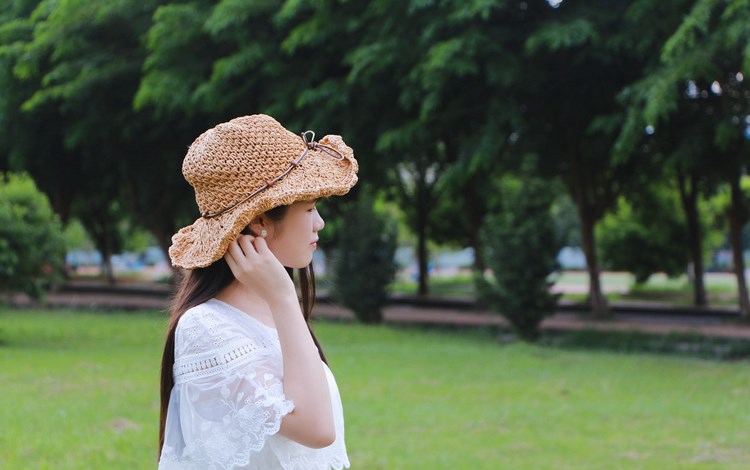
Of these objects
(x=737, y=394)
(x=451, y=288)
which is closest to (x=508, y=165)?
(x=737, y=394)

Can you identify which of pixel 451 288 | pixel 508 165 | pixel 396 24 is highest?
pixel 396 24

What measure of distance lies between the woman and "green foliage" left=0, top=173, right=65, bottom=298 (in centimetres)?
1196

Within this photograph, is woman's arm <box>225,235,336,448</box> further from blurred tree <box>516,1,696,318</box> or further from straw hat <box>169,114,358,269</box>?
blurred tree <box>516,1,696,318</box>

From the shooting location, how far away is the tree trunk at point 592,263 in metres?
20.4

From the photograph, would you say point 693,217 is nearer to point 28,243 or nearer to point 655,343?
point 655,343

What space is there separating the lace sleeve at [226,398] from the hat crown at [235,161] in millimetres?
302

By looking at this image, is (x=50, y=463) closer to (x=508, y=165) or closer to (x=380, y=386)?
(x=380, y=386)

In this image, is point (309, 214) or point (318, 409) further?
point (309, 214)

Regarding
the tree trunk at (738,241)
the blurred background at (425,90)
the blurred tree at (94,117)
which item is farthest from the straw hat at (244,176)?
the tree trunk at (738,241)

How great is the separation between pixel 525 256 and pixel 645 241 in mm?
14824

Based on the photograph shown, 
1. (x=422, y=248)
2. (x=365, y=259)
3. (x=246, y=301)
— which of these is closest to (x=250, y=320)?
(x=246, y=301)

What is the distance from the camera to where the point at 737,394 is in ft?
34.3

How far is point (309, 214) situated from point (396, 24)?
13298 mm

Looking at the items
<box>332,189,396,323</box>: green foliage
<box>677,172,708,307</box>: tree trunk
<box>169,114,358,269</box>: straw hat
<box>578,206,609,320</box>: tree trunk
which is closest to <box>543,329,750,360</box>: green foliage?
<box>578,206,609,320</box>: tree trunk
